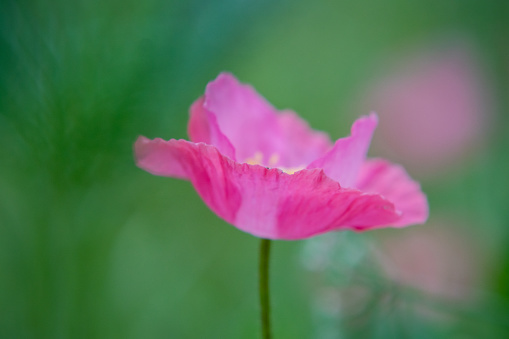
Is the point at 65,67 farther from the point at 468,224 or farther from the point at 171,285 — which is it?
the point at 468,224

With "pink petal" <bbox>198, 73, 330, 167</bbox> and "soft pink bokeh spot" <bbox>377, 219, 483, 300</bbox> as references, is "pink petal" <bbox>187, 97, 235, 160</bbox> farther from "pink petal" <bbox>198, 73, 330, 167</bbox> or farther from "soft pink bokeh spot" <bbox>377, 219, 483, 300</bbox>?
"soft pink bokeh spot" <bbox>377, 219, 483, 300</bbox>

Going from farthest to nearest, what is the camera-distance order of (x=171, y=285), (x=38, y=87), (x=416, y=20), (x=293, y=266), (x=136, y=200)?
(x=416, y=20)
(x=293, y=266)
(x=171, y=285)
(x=136, y=200)
(x=38, y=87)

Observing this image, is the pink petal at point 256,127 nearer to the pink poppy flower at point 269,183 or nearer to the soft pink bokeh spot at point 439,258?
the pink poppy flower at point 269,183

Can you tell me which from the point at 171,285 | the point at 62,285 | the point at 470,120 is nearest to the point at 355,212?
the point at 62,285

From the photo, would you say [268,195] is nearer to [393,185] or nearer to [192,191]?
[393,185]

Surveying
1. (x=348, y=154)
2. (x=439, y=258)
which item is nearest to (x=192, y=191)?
(x=439, y=258)

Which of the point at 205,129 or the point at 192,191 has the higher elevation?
the point at 192,191

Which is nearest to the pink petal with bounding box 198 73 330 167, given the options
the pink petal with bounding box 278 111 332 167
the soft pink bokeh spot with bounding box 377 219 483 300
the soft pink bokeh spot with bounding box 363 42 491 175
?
the pink petal with bounding box 278 111 332 167

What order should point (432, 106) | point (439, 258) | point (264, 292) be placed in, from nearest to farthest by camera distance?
point (264, 292), point (439, 258), point (432, 106)
